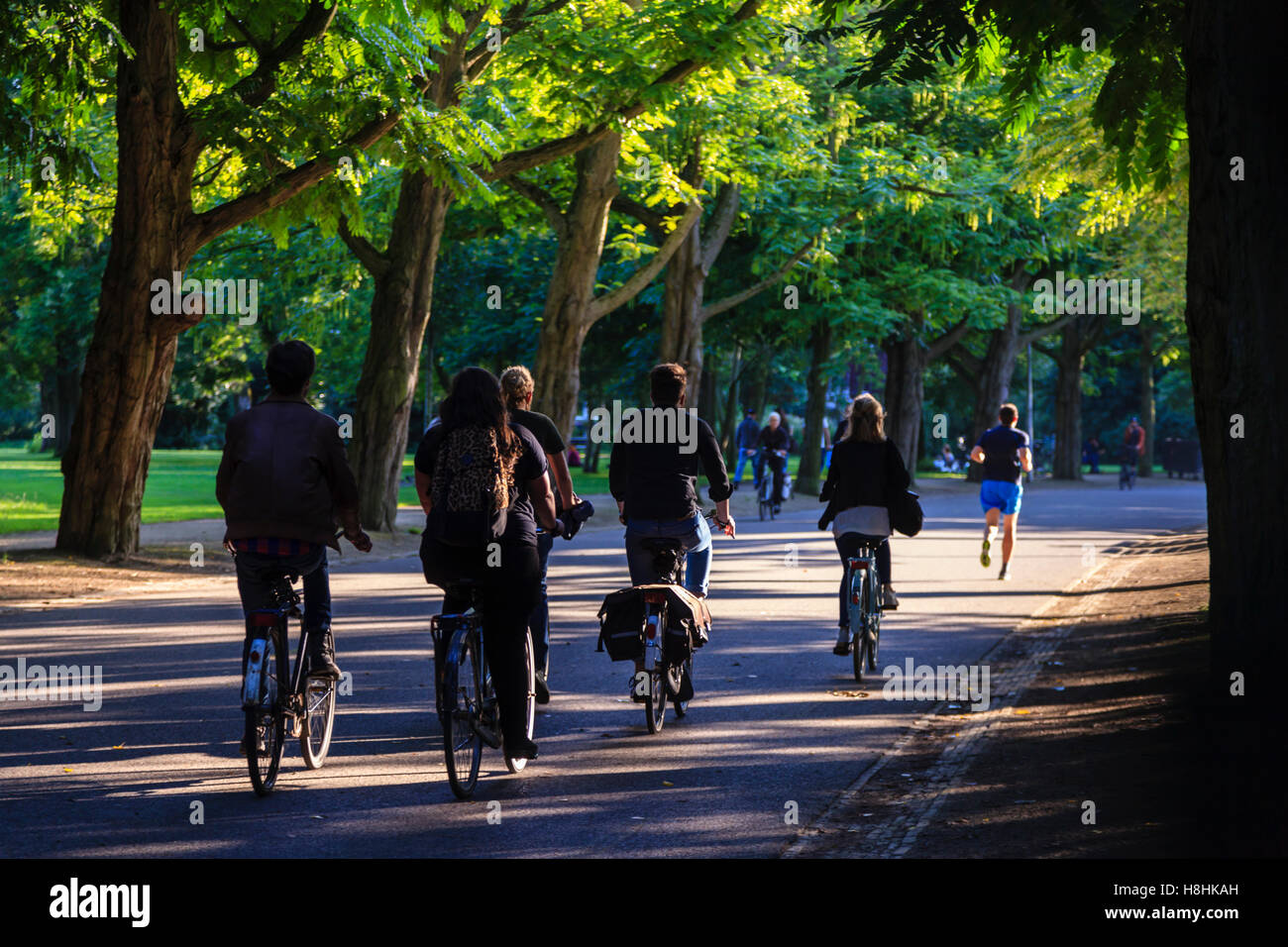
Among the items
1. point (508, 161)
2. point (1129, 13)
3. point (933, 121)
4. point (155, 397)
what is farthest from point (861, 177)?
point (1129, 13)

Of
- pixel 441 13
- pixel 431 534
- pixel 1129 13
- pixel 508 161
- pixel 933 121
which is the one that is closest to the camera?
pixel 431 534

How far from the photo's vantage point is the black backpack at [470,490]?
→ 679 cm

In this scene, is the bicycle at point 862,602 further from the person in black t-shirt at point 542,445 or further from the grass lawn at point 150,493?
the grass lawn at point 150,493

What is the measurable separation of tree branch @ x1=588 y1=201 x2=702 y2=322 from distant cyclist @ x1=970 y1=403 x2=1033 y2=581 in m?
9.75

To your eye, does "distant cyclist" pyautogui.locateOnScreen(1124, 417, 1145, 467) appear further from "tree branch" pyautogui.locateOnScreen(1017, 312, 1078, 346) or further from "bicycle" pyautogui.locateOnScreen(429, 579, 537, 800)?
"bicycle" pyautogui.locateOnScreen(429, 579, 537, 800)

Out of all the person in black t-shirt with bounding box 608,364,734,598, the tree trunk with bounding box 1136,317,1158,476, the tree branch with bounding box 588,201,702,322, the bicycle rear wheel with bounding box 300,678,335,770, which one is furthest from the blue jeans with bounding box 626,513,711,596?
the tree trunk with bounding box 1136,317,1158,476

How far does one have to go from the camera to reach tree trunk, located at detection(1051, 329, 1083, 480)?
168 ft

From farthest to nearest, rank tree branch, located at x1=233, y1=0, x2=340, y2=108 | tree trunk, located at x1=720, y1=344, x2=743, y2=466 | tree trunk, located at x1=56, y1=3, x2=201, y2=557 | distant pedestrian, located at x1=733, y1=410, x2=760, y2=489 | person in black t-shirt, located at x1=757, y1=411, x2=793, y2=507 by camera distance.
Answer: tree trunk, located at x1=720, y1=344, x2=743, y2=466, distant pedestrian, located at x1=733, y1=410, x2=760, y2=489, person in black t-shirt, located at x1=757, y1=411, x2=793, y2=507, tree trunk, located at x1=56, y1=3, x2=201, y2=557, tree branch, located at x1=233, y1=0, x2=340, y2=108

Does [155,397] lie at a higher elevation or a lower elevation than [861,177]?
lower

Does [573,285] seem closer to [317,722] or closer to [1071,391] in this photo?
[317,722]

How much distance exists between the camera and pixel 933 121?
36906 mm

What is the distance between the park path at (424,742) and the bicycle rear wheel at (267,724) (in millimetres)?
137
